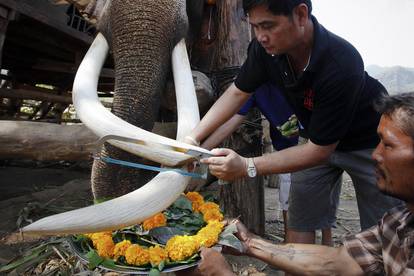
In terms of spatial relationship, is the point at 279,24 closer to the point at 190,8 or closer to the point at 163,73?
the point at 163,73

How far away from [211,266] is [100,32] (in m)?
1.65

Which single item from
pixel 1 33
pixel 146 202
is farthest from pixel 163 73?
pixel 1 33

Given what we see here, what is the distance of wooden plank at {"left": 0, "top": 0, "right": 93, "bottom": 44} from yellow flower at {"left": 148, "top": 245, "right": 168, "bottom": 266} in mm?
3273

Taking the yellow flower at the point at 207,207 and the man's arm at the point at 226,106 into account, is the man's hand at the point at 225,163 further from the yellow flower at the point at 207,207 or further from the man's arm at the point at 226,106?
the man's arm at the point at 226,106

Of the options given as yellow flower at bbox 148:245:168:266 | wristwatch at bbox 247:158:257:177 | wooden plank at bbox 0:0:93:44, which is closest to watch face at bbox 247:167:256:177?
Result: wristwatch at bbox 247:158:257:177

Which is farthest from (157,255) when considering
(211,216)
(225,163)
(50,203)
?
(50,203)

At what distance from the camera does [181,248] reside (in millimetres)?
1515


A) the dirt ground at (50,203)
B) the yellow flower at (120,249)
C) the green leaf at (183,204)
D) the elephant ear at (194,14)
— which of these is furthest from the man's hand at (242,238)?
the elephant ear at (194,14)

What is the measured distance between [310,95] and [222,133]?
0.68 meters

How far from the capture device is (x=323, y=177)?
8.11 ft

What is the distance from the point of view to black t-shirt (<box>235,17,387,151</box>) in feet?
5.75

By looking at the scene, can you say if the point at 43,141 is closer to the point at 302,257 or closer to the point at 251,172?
the point at 251,172

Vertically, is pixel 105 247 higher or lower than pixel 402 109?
lower

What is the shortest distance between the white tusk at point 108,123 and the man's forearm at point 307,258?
0.52m
